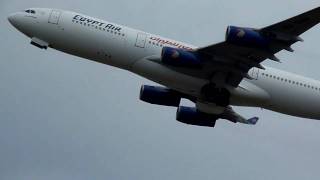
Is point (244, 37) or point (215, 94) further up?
point (244, 37)

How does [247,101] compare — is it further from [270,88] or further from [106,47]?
[106,47]

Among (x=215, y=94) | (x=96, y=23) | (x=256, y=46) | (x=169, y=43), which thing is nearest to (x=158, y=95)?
(x=169, y=43)

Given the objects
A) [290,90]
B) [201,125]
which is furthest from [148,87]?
[290,90]

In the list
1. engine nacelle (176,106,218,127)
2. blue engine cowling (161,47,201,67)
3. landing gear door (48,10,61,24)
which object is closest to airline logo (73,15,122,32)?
landing gear door (48,10,61,24)

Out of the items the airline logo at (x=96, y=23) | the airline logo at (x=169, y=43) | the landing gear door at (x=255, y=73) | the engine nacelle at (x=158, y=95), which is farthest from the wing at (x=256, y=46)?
the airline logo at (x=96, y=23)

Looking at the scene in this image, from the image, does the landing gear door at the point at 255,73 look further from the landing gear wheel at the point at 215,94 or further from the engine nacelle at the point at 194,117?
the engine nacelle at the point at 194,117

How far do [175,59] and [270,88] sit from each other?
24.5 feet

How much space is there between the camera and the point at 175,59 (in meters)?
68.9

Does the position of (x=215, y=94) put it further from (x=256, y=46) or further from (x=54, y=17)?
(x=54, y=17)

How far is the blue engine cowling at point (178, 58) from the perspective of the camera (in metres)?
68.9

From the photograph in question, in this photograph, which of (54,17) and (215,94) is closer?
(215,94)

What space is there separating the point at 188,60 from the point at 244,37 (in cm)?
477

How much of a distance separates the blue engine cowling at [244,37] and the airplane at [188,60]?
1.48ft

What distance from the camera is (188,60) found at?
69375 mm
